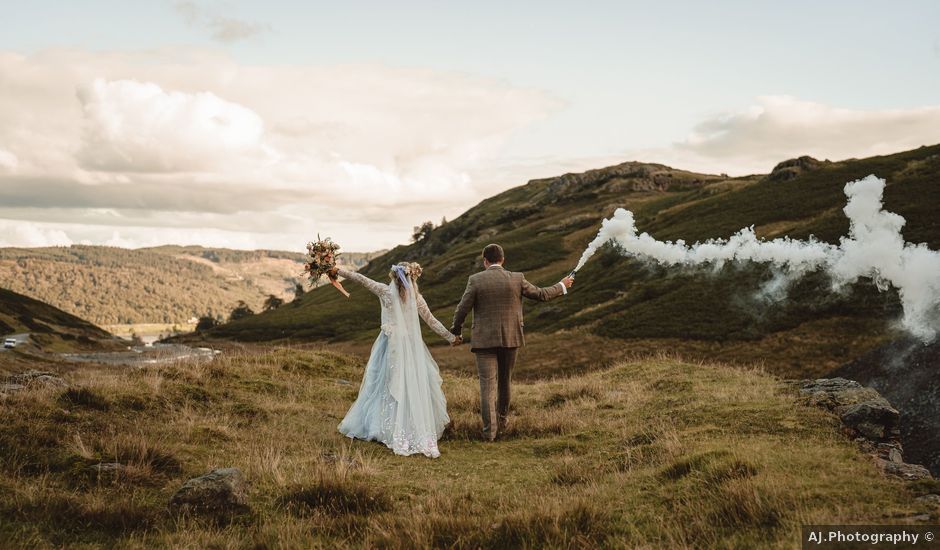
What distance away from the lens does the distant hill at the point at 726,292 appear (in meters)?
40.2

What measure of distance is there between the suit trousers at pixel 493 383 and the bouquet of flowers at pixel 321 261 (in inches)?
128

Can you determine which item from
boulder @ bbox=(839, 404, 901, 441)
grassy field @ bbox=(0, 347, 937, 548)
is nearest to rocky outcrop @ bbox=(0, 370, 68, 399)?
grassy field @ bbox=(0, 347, 937, 548)

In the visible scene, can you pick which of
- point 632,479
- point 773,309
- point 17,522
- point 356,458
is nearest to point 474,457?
point 356,458

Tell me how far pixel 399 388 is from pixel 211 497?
211 inches

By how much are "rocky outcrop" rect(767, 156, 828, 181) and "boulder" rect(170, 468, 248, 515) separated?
8831cm

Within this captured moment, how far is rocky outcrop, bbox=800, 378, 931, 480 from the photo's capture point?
28.0ft

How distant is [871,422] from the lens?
1120 centimetres

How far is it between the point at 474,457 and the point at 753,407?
5897mm

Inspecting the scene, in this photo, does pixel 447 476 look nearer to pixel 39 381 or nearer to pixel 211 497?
pixel 211 497

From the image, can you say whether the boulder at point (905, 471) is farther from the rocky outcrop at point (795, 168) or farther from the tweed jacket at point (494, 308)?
the rocky outcrop at point (795, 168)

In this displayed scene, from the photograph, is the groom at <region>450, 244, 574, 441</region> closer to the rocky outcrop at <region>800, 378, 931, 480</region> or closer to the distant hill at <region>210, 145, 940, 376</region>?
the rocky outcrop at <region>800, 378, 931, 480</region>

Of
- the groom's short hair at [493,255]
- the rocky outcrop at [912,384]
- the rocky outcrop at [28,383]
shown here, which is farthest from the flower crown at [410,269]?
the rocky outcrop at [912,384]

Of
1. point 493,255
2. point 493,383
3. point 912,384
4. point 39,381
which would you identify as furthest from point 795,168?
point 39,381

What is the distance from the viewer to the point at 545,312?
Result: 7162 cm
